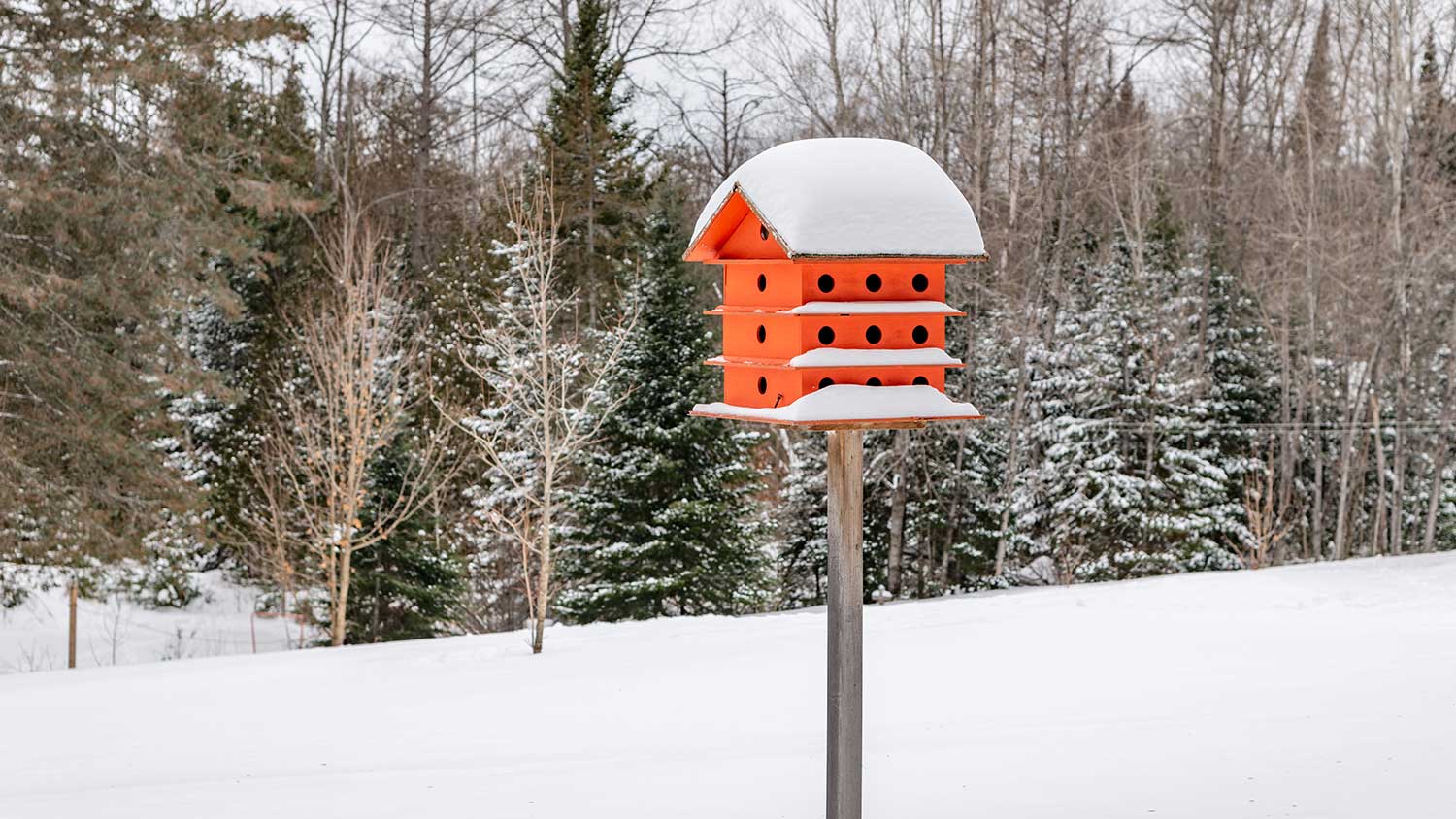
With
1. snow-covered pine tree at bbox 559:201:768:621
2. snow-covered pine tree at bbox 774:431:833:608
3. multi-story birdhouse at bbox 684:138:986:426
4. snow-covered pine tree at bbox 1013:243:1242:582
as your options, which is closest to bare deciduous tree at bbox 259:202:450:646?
snow-covered pine tree at bbox 559:201:768:621

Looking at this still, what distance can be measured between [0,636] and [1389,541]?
22519mm

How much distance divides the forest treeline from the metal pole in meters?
10.1

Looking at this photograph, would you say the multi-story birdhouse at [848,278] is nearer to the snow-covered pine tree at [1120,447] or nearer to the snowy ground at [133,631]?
the snowy ground at [133,631]

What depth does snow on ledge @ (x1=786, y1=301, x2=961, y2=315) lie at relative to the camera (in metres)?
4.49

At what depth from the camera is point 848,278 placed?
461cm

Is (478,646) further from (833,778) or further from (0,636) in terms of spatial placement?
(0,636)

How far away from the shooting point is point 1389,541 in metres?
23.5

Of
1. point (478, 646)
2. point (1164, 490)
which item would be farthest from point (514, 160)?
point (478, 646)

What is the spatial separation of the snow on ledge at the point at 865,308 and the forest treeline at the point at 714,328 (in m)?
10.3

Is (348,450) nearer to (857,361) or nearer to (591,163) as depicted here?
(591,163)

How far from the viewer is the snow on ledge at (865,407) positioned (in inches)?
171

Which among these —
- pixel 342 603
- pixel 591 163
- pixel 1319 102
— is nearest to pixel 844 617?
pixel 342 603

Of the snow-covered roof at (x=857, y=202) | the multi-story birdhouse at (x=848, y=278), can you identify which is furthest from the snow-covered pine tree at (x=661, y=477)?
the snow-covered roof at (x=857, y=202)

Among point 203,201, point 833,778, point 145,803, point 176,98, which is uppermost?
point 176,98
